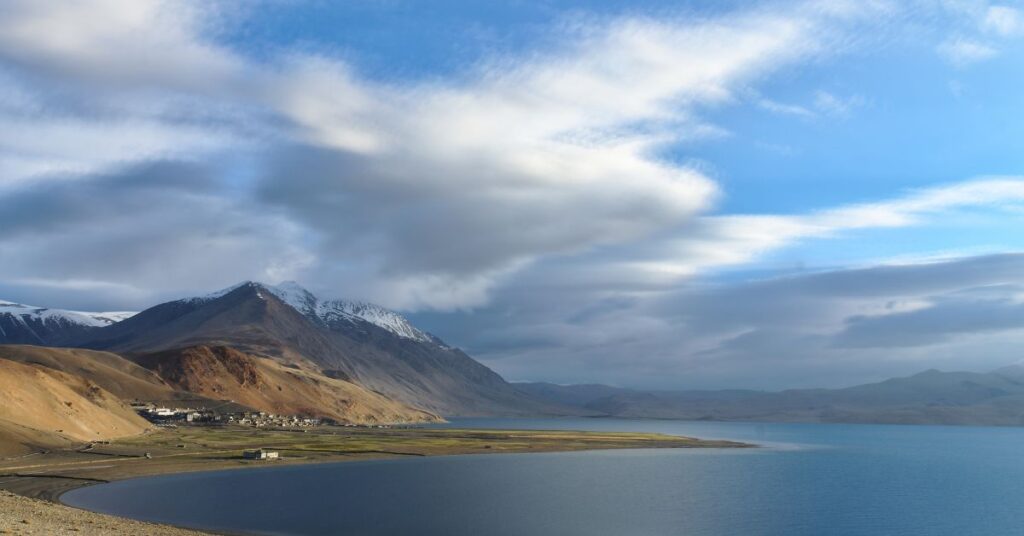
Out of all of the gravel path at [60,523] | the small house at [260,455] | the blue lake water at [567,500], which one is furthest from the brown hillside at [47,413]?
the gravel path at [60,523]

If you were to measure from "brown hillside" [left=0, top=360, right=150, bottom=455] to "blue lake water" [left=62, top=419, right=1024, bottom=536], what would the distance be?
33839 millimetres

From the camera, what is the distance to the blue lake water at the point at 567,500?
75.8 meters

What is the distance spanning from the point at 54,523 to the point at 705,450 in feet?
539

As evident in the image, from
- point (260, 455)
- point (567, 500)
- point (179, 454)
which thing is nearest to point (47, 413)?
point (179, 454)

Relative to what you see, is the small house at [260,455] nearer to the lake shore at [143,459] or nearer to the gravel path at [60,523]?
the lake shore at [143,459]

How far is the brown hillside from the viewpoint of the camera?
125 meters

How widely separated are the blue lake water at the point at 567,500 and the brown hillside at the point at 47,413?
33.8 metres

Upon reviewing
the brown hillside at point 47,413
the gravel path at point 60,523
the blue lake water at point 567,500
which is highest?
the brown hillside at point 47,413

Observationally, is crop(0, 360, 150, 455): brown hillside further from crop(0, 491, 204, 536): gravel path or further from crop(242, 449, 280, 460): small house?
crop(0, 491, 204, 536): gravel path

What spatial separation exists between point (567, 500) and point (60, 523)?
53.7 meters

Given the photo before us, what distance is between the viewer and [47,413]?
458ft

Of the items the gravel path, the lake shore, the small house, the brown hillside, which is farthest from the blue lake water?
the brown hillside

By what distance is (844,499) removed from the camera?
4087 inches

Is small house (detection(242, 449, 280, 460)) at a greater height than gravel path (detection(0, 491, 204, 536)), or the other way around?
gravel path (detection(0, 491, 204, 536))
